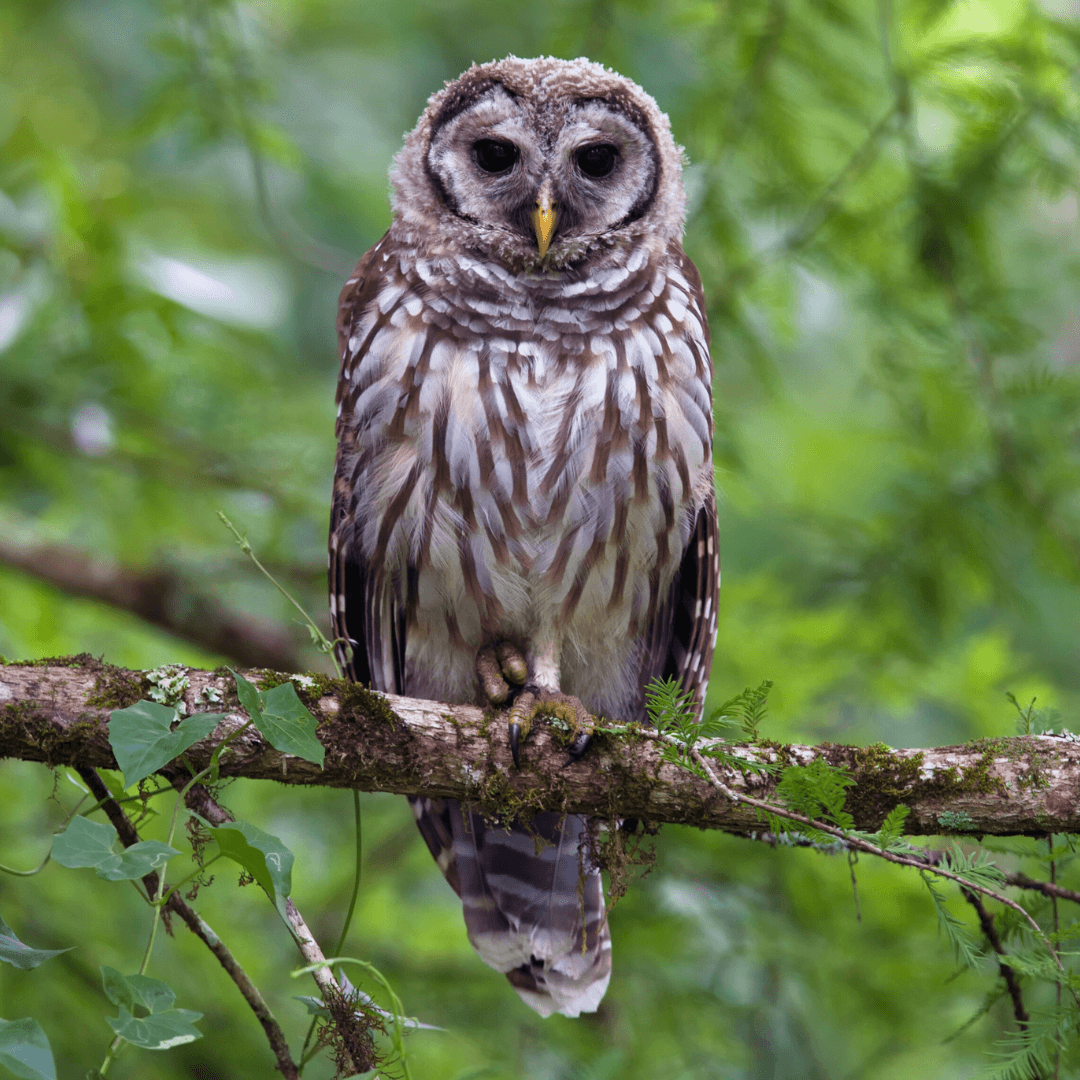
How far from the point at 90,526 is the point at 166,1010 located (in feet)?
10.3

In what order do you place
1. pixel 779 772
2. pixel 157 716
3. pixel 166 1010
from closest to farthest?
1. pixel 166 1010
2. pixel 157 716
3. pixel 779 772

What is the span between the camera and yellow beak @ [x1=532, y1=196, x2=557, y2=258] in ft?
8.84

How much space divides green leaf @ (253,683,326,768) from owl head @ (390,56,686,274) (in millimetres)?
1394

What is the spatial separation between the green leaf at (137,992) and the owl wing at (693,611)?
1.74 meters

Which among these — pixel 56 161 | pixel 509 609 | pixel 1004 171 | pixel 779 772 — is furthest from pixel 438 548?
pixel 1004 171

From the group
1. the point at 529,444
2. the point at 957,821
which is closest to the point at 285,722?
the point at 529,444

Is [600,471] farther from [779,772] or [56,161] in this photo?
[56,161]

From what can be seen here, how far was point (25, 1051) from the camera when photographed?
1.40 metres

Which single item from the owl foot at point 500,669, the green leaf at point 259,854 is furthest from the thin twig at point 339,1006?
the owl foot at point 500,669

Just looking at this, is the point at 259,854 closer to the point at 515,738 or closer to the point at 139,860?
the point at 139,860

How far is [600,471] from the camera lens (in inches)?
104

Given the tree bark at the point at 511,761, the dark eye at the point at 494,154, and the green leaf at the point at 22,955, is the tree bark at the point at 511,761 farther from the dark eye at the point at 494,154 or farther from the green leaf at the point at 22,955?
the dark eye at the point at 494,154

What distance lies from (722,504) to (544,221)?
1.23m

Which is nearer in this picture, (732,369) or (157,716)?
(157,716)
